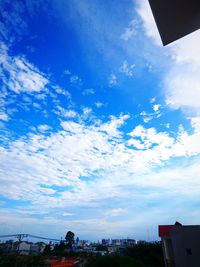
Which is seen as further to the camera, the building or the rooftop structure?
the building

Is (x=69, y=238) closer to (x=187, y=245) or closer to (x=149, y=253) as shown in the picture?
(x=149, y=253)

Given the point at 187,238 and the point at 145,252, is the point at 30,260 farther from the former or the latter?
the point at 187,238

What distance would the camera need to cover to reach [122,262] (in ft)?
63.5

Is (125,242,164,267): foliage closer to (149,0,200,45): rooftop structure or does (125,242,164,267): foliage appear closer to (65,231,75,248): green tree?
(149,0,200,45): rooftop structure

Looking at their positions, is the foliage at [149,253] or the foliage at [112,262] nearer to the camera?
the foliage at [112,262]

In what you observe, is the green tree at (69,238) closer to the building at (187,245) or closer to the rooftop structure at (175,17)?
the building at (187,245)

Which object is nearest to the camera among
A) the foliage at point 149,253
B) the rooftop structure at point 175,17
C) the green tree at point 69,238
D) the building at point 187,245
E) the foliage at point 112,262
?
the rooftop structure at point 175,17

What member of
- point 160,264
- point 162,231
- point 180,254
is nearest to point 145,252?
point 160,264

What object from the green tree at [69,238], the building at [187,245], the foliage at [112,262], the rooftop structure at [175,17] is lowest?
the foliage at [112,262]

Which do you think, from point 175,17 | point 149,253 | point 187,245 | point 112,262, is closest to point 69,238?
point 149,253

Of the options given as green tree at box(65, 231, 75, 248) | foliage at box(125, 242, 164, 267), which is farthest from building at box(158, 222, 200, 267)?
green tree at box(65, 231, 75, 248)

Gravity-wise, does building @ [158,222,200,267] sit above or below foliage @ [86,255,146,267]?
above

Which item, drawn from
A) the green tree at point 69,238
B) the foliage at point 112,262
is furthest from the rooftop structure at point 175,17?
the green tree at point 69,238

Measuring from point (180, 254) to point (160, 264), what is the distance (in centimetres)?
1179
